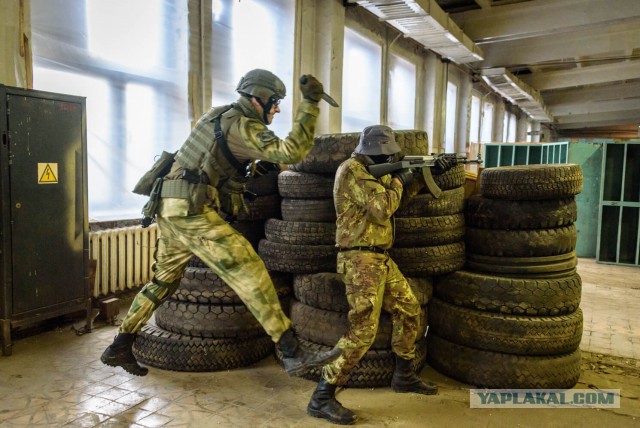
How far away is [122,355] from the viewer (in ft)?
10.5

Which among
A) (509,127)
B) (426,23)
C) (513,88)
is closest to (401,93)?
(426,23)

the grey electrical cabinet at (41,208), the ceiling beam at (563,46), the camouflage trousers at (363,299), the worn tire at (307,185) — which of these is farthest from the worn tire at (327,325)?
the ceiling beam at (563,46)

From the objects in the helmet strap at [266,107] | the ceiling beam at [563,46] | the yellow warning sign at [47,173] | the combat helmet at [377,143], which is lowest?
the yellow warning sign at [47,173]

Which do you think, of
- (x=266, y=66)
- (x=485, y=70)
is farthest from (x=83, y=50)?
(x=485, y=70)

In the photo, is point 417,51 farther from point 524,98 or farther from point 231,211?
point 231,211

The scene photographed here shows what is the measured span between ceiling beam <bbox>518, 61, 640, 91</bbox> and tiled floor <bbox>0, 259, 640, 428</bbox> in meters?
10.3

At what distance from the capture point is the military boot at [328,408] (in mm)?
2922

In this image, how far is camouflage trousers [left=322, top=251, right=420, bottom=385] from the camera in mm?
3047

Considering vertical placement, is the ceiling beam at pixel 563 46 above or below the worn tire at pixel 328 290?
above

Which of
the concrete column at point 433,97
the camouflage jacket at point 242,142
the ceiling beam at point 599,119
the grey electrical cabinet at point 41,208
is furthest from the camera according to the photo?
the ceiling beam at point 599,119

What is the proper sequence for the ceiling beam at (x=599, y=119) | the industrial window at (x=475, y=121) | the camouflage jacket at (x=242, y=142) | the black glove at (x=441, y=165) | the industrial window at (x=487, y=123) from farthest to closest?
the ceiling beam at (x=599, y=119) < the industrial window at (x=487, y=123) < the industrial window at (x=475, y=121) < the black glove at (x=441, y=165) < the camouflage jacket at (x=242, y=142)

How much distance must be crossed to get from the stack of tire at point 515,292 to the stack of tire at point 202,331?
1.43 m

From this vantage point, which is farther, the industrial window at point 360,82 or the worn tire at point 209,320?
the industrial window at point 360,82

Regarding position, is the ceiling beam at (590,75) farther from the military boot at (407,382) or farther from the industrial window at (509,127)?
the military boot at (407,382)
